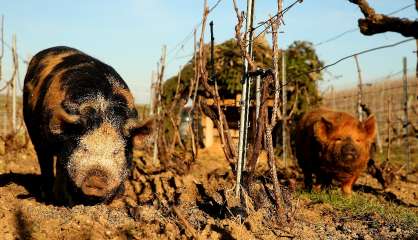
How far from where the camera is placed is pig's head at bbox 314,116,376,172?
7406 mm

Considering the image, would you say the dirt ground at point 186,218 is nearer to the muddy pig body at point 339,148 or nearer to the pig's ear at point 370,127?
the muddy pig body at point 339,148

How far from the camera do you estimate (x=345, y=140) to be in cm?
752

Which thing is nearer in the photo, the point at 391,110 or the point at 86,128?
the point at 86,128

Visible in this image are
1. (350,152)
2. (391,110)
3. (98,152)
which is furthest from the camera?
(391,110)

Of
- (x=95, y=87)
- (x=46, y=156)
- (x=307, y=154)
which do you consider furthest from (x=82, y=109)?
(x=307, y=154)

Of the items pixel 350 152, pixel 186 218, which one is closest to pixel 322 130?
pixel 350 152

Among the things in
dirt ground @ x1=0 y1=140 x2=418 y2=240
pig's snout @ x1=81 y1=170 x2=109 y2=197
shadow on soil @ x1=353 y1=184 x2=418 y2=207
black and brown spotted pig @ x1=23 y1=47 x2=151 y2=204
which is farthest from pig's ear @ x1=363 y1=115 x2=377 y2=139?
pig's snout @ x1=81 y1=170 x2=109 y2=197

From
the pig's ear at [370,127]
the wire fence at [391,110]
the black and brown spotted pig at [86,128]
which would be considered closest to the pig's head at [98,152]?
the black and brown spotted pig at [86,128]

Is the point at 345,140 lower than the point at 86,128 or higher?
lower

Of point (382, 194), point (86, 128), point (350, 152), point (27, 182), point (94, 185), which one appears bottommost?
point (382, 194)

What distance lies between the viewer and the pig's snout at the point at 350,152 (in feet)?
24.2

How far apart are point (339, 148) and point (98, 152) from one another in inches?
142

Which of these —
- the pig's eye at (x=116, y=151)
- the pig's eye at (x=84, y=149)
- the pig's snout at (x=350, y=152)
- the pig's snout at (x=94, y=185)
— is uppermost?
the pig's eye at (x=84, y=149)

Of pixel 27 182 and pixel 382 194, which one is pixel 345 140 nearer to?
pixel 382 194
